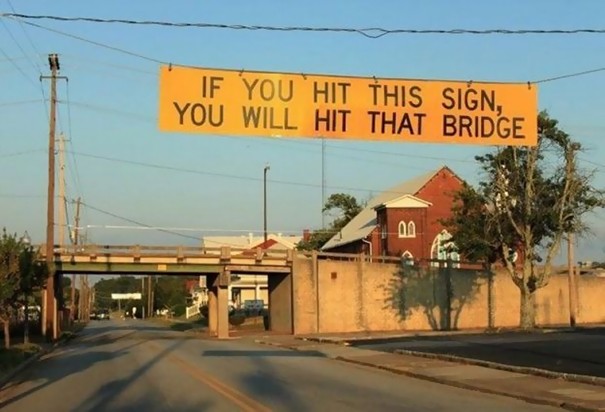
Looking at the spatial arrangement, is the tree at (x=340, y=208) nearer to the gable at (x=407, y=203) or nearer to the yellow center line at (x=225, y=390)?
the gable at (x=407, y=203)

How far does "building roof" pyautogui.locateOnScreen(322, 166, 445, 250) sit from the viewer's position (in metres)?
77.4

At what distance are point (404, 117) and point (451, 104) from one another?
0.88 m

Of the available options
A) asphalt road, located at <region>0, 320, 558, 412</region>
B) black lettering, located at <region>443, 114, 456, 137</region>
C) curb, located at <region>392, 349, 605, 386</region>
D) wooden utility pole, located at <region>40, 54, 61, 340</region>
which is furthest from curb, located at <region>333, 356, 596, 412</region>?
wooden utility pole, located at <region>40, 54, 61, 340</region>

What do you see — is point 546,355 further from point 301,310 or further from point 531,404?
point 301,310

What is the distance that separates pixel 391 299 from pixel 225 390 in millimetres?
38115

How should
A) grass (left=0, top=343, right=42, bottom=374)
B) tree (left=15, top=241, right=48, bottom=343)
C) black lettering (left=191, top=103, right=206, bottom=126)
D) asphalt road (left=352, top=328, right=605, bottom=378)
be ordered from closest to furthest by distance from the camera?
black lettering (left=191, top=103, right=206, bottom=126)
asphalt road (left=352, top=328, right=605, bottom=378)
grass (left=0, top=343, right=42, bottom=374)
tree (left=15, top=241, right=48, bottom=343)

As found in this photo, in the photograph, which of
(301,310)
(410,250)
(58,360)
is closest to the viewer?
(58,360)

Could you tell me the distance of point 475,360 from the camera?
2316cm

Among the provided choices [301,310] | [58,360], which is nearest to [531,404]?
[58,360]

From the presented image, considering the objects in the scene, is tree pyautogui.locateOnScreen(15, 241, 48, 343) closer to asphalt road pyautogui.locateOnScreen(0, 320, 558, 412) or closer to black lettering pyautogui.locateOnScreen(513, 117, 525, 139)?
asphalt road pyautogui.locateOnScreen(0, 320, 558, 412)

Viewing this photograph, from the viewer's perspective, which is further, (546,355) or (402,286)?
(402,286)

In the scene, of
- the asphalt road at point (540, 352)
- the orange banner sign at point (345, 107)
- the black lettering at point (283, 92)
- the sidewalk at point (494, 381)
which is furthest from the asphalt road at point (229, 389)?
the black lettering at point (283, 92)

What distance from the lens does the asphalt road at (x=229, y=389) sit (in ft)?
48.1

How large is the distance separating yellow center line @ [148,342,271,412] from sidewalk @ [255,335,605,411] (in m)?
4.80
